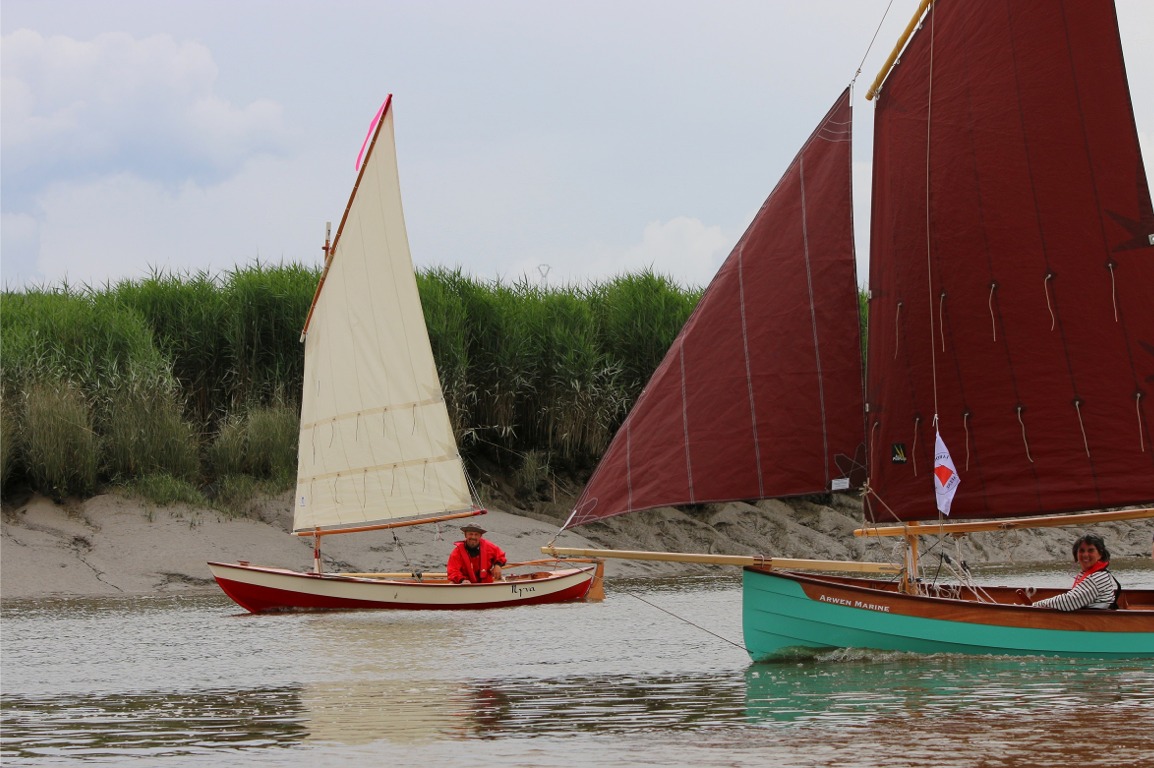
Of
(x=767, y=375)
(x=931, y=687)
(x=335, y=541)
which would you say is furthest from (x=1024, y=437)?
(x=335, y=541)

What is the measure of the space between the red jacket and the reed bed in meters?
7.25

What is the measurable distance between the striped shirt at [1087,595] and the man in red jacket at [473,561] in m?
9.88

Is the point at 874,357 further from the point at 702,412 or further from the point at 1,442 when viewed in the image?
the point at 1,442

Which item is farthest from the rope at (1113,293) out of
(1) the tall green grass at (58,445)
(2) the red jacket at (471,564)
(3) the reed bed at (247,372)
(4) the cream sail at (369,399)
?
(1) the tall green grass at (58,445)

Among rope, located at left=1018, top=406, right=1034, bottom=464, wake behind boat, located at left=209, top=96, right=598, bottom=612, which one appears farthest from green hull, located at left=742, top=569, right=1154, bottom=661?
wake behind boat, located at left=209, top=96, right=598, bottom=612

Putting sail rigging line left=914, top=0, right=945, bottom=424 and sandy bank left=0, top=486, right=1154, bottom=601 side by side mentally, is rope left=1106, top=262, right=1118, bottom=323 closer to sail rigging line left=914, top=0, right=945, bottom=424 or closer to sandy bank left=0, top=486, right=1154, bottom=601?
sail rigging line left=914, top=0, right=945, bottom=424

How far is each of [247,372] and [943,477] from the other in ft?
63.1

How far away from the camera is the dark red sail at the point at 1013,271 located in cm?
1424

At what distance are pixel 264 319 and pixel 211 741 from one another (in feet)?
68.7

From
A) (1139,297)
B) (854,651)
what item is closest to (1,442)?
(854,651)

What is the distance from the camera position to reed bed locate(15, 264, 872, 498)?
88.7 ft

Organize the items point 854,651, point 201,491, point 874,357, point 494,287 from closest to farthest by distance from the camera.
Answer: point 854,651 < point 874,357 < point 201,491 < point 494,287

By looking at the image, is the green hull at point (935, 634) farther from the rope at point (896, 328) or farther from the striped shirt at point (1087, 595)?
the rope at point (896, 328)

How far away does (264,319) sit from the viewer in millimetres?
30312
